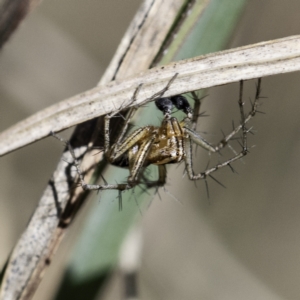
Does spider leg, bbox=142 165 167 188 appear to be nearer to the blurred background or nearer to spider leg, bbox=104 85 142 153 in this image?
spider leg, bbox=104 85 142 153

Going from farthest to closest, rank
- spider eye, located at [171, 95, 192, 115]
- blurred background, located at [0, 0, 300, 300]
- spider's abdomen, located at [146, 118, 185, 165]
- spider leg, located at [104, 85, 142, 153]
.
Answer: blurred background, located at [0, 0, 300, 300] < spider's abdomen, located at [146, 118, 185, 165] < spider eye, located at [171, 95, 192, 115] < spider leg, located at [104, 85, 142, 153]

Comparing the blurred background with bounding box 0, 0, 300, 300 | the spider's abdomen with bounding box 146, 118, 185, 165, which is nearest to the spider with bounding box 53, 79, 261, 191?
the spider's abdomen with bounding box 146, 118, 185, 165

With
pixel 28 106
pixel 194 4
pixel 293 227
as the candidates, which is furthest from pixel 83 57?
pixel 194 4

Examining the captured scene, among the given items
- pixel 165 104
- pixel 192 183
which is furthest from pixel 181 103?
pixel 192 183

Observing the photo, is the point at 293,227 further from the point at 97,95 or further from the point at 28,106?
the point at 97,95

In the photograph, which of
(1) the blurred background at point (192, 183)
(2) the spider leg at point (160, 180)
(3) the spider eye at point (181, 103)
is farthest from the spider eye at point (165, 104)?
(1) the blurred background at point (192, 183)
